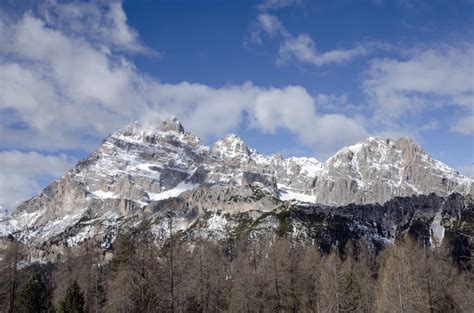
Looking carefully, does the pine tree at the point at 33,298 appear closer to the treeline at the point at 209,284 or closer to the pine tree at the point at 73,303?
the treeline at the point at 209,284

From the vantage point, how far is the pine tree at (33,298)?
5968 centimetres

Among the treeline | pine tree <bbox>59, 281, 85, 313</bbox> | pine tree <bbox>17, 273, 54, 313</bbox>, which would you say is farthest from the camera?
pine tree <bbox>17, 273, 54, 313</bbox>

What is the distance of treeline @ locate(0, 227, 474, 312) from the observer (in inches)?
1848

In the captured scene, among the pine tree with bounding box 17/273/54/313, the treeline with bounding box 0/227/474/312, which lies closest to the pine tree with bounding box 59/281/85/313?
the treeline with bounding box 0/227/474/312

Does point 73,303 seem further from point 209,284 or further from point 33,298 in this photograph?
point 209,284

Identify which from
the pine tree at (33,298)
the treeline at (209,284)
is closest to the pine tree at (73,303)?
the treeline at (209,284)

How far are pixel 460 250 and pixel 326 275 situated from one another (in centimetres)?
14296

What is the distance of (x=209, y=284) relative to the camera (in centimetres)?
6738

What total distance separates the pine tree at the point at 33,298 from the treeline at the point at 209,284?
12 cm

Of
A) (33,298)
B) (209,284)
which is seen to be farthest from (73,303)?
(209,284)

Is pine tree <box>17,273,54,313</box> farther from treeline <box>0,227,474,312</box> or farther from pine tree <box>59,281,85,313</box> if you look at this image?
pine tree <box>59,281,85,313</box>

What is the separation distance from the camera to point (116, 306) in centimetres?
4562

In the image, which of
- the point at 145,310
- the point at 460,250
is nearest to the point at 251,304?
the point at 145,310

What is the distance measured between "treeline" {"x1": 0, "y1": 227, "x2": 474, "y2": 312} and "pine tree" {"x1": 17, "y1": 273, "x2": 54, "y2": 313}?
0.39 ft
